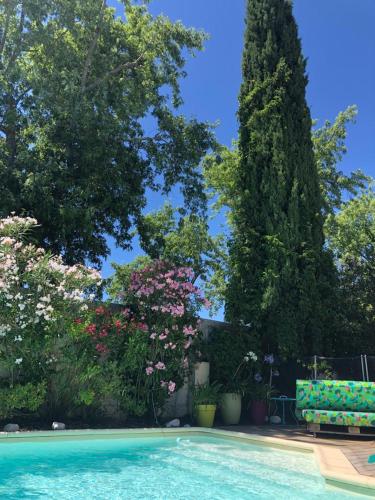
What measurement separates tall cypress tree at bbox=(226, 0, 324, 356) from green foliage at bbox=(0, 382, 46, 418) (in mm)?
5047

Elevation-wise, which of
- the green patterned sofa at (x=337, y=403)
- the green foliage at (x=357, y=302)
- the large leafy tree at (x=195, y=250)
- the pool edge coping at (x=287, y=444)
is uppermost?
the large leafy tree at (x=195, y=250)

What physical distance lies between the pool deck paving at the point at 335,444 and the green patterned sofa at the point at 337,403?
11.1 inches

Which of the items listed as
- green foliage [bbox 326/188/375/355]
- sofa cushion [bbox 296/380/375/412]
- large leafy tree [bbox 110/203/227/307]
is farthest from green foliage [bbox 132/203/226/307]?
sofa cushion [bbox 296/380/375/412]

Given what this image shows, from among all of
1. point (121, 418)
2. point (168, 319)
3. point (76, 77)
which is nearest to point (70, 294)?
point (168, 319)

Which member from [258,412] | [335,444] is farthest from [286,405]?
[335,444]

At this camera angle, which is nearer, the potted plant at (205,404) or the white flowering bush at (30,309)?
the white flowering bush at (30,309)

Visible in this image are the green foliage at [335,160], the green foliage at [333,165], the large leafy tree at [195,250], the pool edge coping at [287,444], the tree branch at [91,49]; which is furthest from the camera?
the green foliage at [335,160]

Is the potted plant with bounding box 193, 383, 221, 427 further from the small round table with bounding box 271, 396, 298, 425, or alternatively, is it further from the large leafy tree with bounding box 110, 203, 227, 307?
the large leafy tree with bounding box 110, 203, 227, 307

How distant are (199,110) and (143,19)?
339 cm

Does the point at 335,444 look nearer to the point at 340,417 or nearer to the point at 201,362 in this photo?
the point at 340,417

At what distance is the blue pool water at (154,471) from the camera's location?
185 inches

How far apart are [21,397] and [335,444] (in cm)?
Answer: 515

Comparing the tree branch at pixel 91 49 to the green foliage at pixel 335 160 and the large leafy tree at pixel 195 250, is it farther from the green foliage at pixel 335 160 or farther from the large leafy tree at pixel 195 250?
the green foliage at pixel 335 160

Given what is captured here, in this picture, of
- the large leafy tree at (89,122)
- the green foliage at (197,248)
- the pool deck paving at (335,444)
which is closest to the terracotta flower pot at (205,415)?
the pool deck paving at (335,444)
